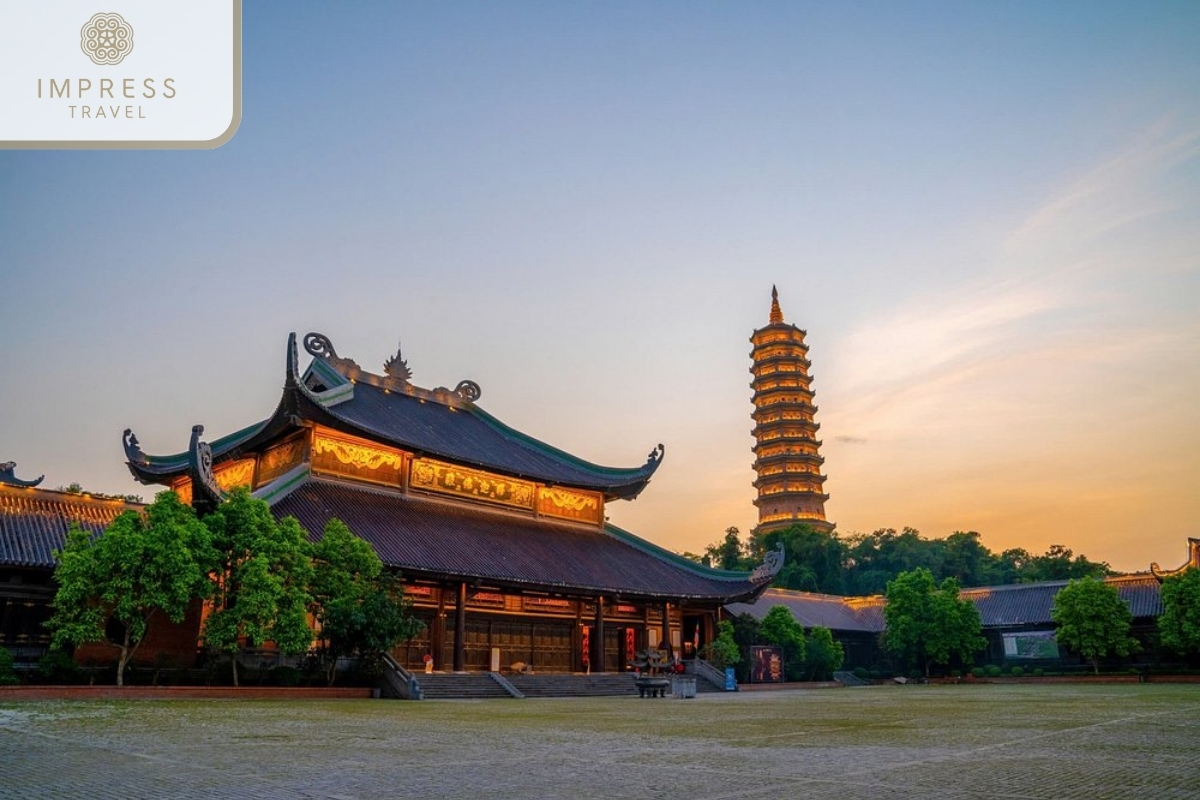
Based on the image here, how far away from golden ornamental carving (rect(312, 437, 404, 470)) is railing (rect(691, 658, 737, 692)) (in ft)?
43.8

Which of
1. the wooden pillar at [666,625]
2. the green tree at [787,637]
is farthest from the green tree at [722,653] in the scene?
the green tree at [787,637]

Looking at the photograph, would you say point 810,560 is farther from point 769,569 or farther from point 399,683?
point 399,683

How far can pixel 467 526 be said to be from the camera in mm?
31016

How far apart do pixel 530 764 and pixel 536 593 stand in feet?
77.2

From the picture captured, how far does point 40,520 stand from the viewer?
22828 millimetres

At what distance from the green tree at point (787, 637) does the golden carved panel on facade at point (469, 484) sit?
37.7 feet

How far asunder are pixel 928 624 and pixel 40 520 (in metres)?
35.9

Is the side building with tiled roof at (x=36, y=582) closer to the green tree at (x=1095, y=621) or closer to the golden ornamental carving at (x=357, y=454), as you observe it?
the golden ornamental carving at (x=357, y=454)

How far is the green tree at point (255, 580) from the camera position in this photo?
→ 758 inches

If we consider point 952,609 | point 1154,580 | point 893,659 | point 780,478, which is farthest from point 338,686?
point 780,478

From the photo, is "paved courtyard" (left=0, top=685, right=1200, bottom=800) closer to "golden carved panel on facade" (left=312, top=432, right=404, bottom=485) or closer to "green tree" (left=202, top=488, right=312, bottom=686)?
"green tree" (left=202, top=488, right=312, bottom=686)

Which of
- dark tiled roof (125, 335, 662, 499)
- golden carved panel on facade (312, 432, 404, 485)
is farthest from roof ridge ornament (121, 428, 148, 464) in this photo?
golden carved panel on facade (312, 432, 404, 485)

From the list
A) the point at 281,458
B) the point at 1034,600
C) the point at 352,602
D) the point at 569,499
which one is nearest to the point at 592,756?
the point at 352,602

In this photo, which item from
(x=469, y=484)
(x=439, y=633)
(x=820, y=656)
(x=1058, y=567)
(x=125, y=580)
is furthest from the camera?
(x=1058, y=567)
